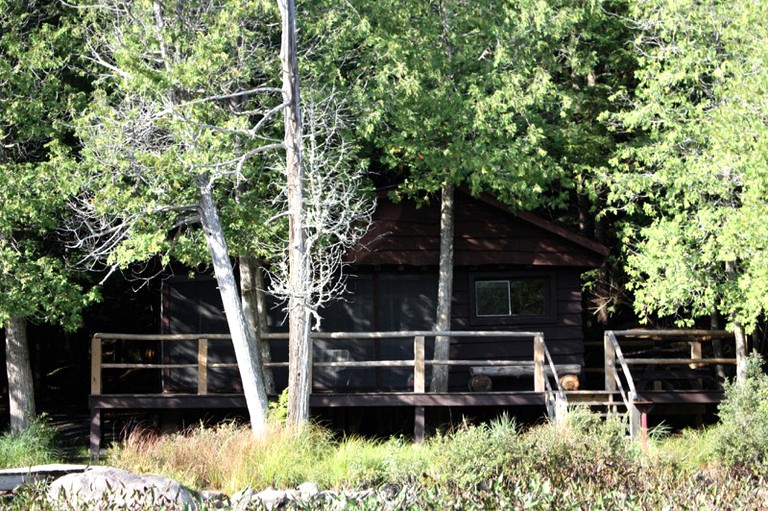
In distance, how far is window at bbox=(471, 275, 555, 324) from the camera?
20000 mm

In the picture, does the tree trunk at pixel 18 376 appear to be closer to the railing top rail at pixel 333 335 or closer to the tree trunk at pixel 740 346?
the railing top rail at pixel 333 335

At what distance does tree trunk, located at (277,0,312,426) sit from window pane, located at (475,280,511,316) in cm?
513

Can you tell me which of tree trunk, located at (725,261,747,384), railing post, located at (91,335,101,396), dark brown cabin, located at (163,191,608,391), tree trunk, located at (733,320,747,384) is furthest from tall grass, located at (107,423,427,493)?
tree trunk, located at (733,320,747,384)

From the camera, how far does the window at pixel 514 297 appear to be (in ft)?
65.6

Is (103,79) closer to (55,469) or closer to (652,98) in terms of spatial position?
(55,469)

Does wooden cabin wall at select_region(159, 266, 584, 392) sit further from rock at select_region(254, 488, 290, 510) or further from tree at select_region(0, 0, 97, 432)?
rock at select_region(254, 488, 290, 510)

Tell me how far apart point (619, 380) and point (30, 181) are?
10.2 meters

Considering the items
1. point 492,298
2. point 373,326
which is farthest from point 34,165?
point 492,298

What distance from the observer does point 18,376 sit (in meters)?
18.7

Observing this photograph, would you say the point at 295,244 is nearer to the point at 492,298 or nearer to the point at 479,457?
the point at 479,457

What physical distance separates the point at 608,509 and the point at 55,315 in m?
12.3

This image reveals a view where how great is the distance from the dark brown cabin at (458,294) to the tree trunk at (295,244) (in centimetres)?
370

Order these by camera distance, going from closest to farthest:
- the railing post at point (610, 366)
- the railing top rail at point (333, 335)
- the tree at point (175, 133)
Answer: the tree at point (175, 133) < the railing top rail at point (333, 335) < the railing post at point (610, 366)

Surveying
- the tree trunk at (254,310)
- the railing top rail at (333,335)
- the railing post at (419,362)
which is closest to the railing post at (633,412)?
the railing top rail at (333,335)
